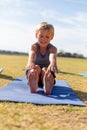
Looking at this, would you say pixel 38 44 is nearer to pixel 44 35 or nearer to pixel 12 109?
pixel 44 35

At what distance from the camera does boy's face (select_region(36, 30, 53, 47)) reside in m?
6.25

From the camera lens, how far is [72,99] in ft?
17.1

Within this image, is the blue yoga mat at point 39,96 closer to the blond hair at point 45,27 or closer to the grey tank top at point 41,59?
the grey tank top at point 41,59

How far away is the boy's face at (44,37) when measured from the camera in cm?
625

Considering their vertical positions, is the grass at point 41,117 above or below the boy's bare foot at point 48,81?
below

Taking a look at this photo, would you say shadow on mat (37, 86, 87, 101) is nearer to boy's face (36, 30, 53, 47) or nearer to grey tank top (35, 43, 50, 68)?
grey tank top (35, 43, 50, 68)

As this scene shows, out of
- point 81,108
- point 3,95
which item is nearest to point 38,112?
point 81,108

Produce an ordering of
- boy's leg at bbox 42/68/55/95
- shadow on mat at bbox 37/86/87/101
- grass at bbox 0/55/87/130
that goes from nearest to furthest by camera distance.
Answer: grass at bbox 0/55/87/130 < shadow on mat at bbox 37/86/87/101 < boy's leg at bbox 42/68/55/95

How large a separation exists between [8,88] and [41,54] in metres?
1.06

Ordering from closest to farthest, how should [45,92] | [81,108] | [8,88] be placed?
[81,108] < [45,92] < [8,88]

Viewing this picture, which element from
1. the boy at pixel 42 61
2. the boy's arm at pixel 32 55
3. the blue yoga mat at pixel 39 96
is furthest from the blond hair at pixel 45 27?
the blue yoga mat at pixel 39 96

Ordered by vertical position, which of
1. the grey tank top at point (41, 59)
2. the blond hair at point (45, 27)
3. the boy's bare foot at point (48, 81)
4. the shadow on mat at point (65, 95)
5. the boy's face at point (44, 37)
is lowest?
the shadow on mat at point (65, 95)

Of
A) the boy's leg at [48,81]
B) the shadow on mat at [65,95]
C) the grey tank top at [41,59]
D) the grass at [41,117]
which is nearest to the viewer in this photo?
the grass at [41,117]

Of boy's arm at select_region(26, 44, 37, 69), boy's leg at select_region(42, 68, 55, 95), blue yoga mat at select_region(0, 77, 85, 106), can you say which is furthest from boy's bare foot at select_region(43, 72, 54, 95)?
boy's arm at select_region(26, 44, 37, 69)
